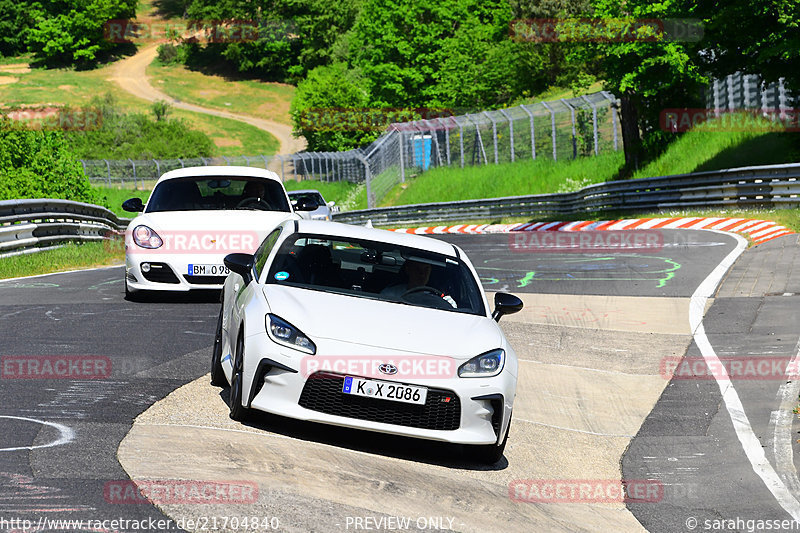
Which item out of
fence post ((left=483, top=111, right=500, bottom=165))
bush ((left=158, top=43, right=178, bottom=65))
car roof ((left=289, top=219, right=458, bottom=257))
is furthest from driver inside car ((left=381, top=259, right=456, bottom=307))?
bush ((left=158, top=43, right=178, bottom=65))

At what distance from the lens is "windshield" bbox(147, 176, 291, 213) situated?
1366cm

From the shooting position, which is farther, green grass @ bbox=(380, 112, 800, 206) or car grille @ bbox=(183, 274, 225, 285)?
green grass @ bbox=(380, 112, 800, 206)

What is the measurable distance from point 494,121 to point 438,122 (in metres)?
4.83

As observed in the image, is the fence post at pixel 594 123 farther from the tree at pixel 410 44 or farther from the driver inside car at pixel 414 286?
the driver inside car at pixel 414 286

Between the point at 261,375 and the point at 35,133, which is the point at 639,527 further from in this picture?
the point at 35,133

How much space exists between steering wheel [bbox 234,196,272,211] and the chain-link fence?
1162 inches

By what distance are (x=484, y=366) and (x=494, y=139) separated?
41.5 m

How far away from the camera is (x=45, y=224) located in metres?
22.2

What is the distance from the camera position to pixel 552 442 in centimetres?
838

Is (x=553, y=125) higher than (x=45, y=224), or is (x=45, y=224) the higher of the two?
(x=45, y=224)

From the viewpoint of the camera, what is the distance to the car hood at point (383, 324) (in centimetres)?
694

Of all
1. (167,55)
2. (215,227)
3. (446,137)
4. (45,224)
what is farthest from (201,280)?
(167,55)

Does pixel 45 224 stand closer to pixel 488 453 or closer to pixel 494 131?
pixel 488 453

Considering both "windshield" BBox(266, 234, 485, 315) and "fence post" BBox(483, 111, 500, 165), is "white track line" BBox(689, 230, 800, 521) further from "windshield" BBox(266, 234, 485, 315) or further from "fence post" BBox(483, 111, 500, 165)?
"fence post" BBox(483, 111, 500, 165)
